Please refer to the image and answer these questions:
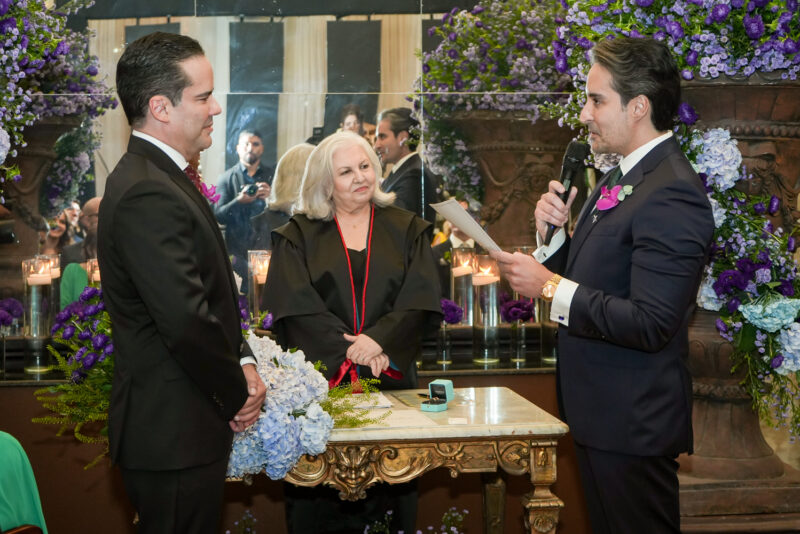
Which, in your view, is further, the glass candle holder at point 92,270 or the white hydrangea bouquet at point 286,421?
the glass candle holder at point 92,270

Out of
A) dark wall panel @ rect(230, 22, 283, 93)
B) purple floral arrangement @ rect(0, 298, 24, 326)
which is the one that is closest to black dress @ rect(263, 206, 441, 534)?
purple floral arrangement @ rect(0, 298, 24, 326)

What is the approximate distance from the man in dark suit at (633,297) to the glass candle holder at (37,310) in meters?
2.80

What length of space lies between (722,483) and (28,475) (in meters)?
2.34

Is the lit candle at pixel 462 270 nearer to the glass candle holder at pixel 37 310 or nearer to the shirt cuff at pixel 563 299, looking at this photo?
the glass candle holder at pixel 37 310

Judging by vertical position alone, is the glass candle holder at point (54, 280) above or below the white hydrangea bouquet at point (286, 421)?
above

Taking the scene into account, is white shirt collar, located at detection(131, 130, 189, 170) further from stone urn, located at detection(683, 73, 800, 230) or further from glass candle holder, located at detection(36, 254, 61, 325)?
glass candle holder, located at detection(36, 254, 61, 325)

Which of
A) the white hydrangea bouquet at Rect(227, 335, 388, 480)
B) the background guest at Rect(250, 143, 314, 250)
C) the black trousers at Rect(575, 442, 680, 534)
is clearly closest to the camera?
the black trousers at Rect(575, 442, 680, 534)

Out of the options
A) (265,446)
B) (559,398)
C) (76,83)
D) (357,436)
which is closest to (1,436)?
(265,446)

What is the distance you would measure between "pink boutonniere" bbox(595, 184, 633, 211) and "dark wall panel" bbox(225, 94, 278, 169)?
267cm

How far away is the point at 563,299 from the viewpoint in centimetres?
223

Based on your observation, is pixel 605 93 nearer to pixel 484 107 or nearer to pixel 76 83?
pixel 484 107

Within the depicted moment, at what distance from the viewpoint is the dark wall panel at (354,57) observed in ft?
16.9

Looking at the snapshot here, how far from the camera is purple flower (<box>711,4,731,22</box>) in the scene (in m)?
2.79

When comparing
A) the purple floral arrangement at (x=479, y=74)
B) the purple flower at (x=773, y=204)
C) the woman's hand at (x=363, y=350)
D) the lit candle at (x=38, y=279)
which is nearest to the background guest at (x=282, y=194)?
the purple floral arrangement at (x=479, y=74)
